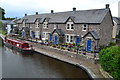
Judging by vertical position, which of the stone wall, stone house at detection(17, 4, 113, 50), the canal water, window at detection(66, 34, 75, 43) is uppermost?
stone house at detection(17, 4, 113, 50)

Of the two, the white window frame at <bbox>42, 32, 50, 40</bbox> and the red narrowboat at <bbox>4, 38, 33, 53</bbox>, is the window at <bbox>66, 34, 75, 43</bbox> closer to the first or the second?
the white window frame at <bbox>42, 32, 50, 40</bbox>

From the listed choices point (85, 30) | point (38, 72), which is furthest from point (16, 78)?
point (85, 30)

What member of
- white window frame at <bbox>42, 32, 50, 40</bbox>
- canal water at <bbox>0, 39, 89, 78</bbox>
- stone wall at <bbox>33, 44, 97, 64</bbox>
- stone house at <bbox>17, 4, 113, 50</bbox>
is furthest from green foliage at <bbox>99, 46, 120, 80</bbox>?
white window frame at <bbox>42, 32, 50, 40</bbox>

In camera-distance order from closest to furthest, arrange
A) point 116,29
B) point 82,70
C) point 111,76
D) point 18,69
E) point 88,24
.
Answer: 1. point 111,76
2. point 82,70
3. point 18,69
4. point 88,24
5. point 116,29

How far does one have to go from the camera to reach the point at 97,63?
1573cm

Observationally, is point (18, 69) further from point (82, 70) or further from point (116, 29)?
point (116, 29)

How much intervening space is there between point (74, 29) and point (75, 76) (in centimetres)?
1232

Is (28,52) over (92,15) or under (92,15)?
under

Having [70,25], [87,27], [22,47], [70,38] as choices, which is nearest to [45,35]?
[22,47]

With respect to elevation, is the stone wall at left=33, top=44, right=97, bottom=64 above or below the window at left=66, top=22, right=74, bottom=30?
below

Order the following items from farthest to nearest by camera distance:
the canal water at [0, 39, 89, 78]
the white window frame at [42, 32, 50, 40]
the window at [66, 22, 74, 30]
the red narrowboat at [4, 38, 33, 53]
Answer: the white window frame at [42, 32, 50, 40], the window at [66, 22, 74, 30], the red narrowboat at [4, 38, 33, 53], the canal water at [0, 39, 89, 78]

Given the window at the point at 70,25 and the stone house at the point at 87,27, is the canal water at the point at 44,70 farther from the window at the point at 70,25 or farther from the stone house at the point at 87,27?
the window at the point at 70,25

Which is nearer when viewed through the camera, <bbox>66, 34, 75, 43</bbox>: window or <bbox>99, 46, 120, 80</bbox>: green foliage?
<bbox>99, 46, 120, 80</bbox>: green foliage

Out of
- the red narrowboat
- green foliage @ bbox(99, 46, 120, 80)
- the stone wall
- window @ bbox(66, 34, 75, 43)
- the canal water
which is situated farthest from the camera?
window @ bbox(66, 34, 75, 43)
